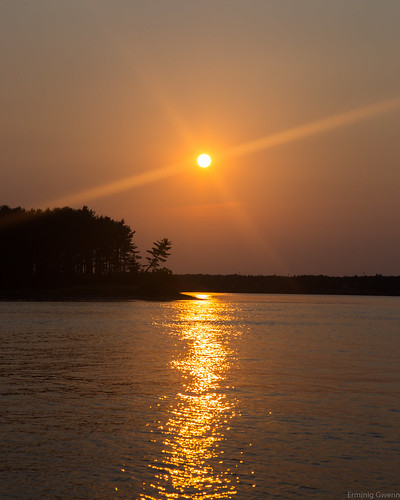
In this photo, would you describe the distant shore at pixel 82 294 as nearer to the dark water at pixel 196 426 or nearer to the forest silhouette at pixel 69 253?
the forest silhouette at pixel 69 253

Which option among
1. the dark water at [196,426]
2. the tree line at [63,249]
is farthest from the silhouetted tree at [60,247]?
the dark water at [196,426]

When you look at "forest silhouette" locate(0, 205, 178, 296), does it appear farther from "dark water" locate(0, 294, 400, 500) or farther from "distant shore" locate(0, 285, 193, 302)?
"dark water" locate(0, 294, 400, 500)

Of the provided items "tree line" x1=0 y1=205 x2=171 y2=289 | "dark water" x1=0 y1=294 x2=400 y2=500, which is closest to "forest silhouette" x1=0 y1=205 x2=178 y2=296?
"tree line" x1=0 y1=205 x2=171 y2=289

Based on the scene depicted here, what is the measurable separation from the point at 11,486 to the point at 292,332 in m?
52.9

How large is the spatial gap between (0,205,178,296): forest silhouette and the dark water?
11487 centimetres

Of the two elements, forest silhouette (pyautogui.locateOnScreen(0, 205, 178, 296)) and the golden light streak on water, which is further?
forest silhouette (pyautogui.locateOnScreen(0, 205, 178, 296))

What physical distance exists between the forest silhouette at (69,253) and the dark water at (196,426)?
11487 cm

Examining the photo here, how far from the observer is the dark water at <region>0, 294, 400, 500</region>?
13883mm

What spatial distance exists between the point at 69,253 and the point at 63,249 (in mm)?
3188

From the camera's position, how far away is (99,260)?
6850 inches

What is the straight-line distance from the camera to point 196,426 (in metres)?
19.3

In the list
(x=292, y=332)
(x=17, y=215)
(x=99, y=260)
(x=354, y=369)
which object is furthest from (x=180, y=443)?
(x=99, y=260)

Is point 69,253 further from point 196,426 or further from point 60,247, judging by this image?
point 196,426

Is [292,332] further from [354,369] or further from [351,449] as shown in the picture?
[351,449]
